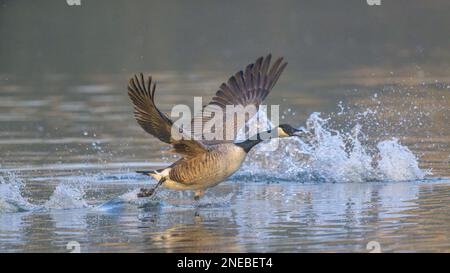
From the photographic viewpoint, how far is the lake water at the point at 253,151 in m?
9.58

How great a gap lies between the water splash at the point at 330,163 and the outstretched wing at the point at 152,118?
2.45 metres

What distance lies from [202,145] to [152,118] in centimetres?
79

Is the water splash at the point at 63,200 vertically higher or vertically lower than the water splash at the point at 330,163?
lower

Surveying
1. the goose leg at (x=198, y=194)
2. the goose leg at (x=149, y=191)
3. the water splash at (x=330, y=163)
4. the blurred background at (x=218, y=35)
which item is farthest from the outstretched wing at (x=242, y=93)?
the blurred background at (x=218, y=35)

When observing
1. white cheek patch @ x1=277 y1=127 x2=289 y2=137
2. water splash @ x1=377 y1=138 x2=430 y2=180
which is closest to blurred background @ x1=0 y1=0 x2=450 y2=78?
water splash @ x1=377 y1=138 x2=430 y2=180

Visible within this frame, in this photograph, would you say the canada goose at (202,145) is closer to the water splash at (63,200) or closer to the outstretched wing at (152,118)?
the outstretched wing at (152,118)

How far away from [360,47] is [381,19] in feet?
13.2

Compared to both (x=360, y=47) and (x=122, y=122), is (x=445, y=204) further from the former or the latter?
(x=360, y=47)

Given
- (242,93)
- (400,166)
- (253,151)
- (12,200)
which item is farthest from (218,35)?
(12,200)

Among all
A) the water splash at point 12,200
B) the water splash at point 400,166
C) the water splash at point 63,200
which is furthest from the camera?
the water splash at point 400,166

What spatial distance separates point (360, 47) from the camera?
27406mm

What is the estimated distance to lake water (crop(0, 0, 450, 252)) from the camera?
9578 mm

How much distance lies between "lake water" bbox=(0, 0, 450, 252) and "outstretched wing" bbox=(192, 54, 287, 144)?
32.8 inches

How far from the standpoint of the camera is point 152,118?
9.91m
